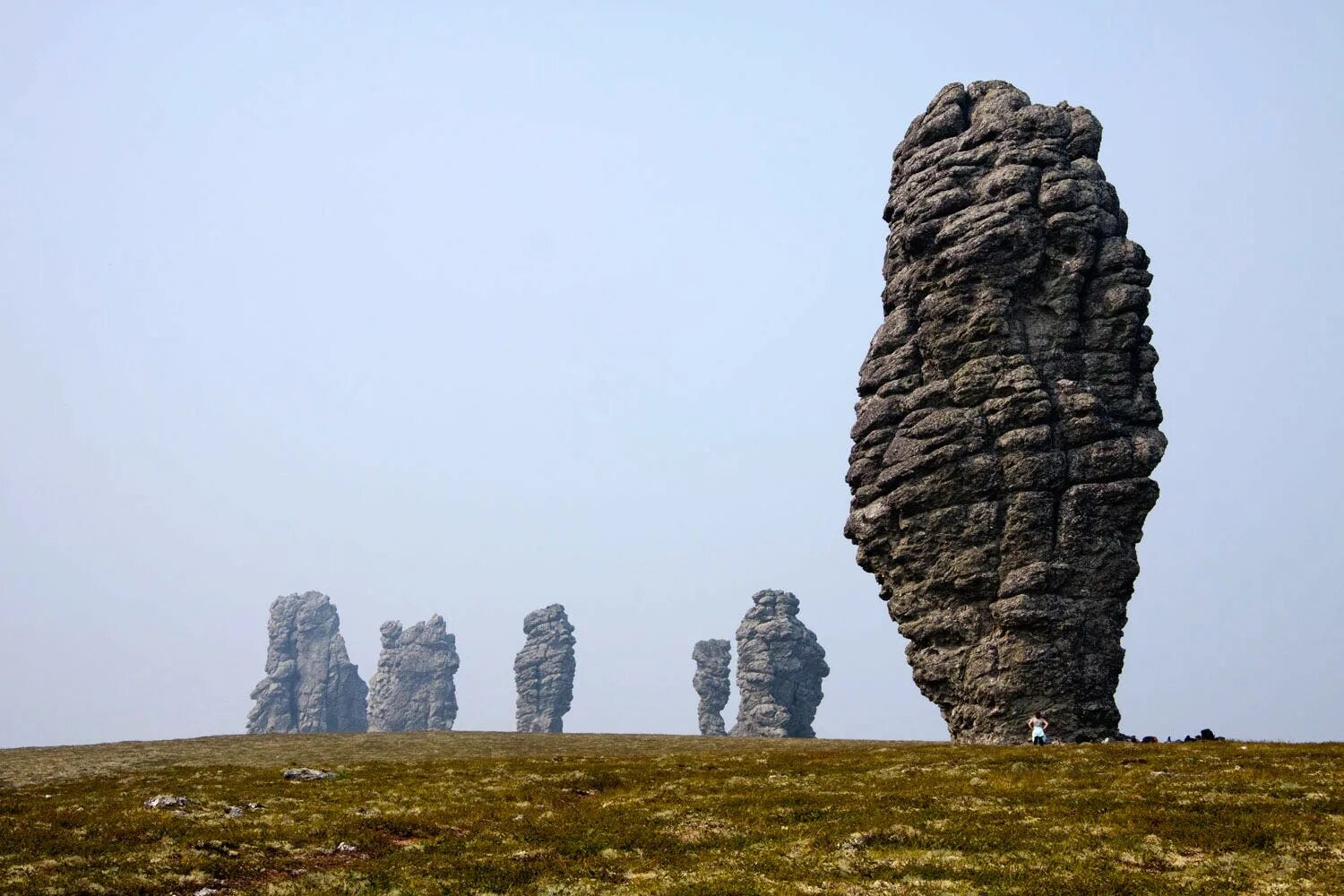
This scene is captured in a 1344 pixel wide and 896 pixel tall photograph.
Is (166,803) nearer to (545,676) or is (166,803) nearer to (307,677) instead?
(545,676)

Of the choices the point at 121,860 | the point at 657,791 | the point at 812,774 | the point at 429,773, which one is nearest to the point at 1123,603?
the point at 812,774

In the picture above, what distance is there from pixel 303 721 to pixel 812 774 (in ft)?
549

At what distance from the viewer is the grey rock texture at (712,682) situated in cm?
16085

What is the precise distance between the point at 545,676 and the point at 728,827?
145507 mm

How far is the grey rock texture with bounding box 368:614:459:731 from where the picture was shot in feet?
612

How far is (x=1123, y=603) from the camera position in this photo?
60.2m

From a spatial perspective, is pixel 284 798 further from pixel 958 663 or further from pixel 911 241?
pixel 911 241

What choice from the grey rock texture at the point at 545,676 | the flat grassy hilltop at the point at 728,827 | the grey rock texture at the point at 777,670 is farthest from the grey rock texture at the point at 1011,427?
the grey rock texture at the point at 545,676

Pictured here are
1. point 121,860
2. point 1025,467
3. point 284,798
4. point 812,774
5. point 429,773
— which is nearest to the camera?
point 121,860

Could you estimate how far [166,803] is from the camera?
37281mm

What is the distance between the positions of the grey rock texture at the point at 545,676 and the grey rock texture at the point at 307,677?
40.0m

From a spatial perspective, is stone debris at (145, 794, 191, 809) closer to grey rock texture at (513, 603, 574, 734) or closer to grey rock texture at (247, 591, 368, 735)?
grey rock texture at (513, 603, 574, 734)

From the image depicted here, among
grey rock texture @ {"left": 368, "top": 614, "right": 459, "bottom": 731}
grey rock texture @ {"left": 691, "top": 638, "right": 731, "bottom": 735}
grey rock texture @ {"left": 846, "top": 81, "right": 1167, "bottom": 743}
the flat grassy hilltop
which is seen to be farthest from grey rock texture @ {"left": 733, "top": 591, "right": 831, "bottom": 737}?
the flat grassy hilltop

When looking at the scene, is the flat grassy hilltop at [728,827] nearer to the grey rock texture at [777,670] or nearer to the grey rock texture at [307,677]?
the grey rock texture at [777,670]
